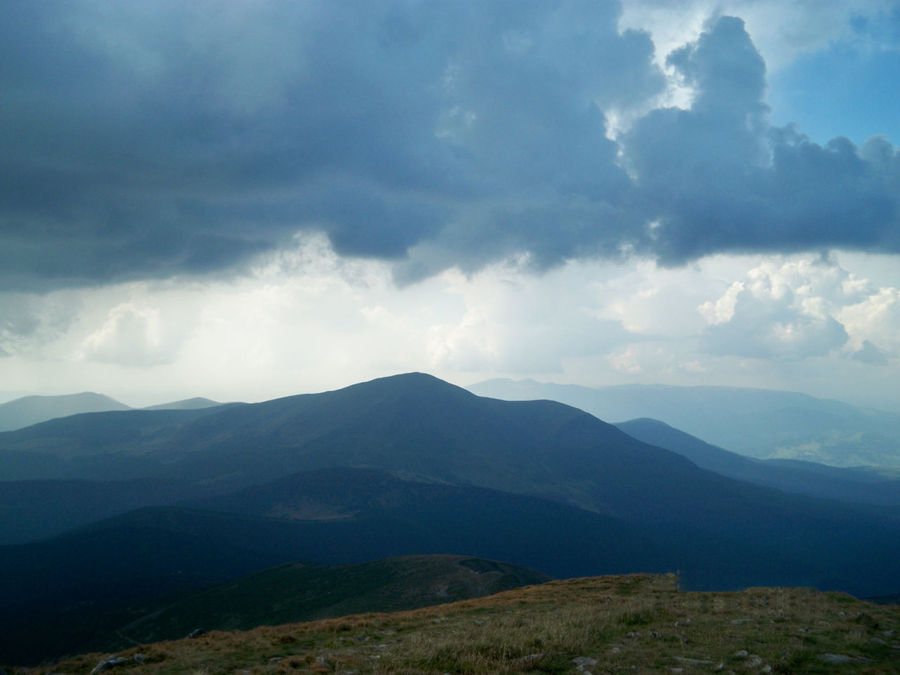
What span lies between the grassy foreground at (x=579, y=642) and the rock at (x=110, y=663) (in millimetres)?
209

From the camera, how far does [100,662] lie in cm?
2325

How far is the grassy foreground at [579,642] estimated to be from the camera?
18.4 metres

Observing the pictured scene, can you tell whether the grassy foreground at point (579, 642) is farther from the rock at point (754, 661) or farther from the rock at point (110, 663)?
the rock at point (110, 663)

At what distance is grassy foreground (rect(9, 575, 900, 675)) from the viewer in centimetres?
1842

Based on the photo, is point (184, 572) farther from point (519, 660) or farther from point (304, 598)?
point (519, 660)

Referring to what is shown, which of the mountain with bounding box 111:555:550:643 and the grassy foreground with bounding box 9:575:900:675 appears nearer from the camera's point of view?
the grassy foreground with bounding box 9:575:900:675

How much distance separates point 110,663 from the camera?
22969 millimetres

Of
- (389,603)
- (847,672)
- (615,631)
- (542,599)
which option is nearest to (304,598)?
(389,603)

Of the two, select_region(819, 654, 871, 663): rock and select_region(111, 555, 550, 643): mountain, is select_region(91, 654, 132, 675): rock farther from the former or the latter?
select_region(111, 555, 550, 643): mountain

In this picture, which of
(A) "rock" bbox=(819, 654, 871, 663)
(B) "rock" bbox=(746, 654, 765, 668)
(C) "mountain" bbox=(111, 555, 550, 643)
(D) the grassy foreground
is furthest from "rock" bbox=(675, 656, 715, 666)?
(C) "mountain" bbox=(111, 555, 550, 643)

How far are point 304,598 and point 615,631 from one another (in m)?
102

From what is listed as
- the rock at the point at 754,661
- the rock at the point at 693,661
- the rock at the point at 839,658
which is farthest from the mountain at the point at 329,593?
the rock at the point at 839,658

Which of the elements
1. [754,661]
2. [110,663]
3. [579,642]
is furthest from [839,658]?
[110,663]

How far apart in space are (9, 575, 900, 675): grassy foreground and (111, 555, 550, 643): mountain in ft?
179
